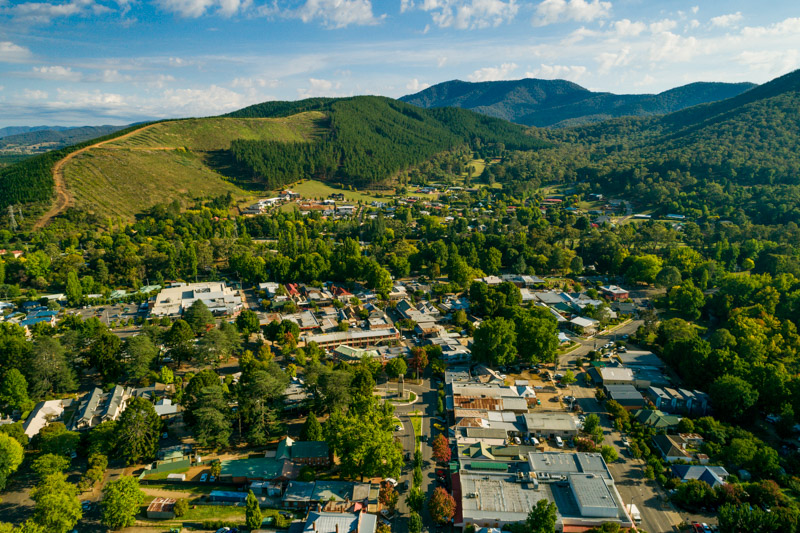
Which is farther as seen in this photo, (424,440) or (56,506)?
(424,440)

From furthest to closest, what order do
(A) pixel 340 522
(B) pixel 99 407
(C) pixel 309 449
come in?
(B) pixel 99 407 → (C) pixel 309 449 → (A) pixel 340 522

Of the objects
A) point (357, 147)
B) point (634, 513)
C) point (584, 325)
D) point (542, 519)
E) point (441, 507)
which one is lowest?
point (634, 513)

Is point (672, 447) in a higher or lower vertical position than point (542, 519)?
lower

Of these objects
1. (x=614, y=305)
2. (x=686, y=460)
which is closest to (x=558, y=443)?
(x=686, y=460)

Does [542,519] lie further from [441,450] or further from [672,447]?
[672,447]

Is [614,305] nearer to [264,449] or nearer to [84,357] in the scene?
A: [264,449]

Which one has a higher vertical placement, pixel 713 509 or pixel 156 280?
pixel 156 280

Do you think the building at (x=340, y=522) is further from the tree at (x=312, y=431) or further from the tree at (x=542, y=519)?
the tree at (x=542, y=519)

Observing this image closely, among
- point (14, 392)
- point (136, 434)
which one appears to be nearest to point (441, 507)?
point (136, 434)

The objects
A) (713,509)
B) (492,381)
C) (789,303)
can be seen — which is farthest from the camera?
(789,303)
